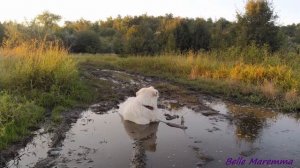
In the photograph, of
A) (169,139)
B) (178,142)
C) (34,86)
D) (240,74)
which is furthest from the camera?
(240,74)

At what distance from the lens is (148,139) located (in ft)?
20.5

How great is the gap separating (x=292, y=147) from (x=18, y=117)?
527 cm

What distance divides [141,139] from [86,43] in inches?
1212

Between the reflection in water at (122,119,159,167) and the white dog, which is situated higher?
the white dog

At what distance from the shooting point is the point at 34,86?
8.81m

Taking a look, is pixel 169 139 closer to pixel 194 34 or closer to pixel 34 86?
pixel 34 86

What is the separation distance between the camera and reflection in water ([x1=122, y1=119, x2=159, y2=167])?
5.21 meters

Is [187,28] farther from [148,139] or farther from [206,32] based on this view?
[148,139]

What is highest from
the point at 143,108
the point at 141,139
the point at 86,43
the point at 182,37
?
the point at 182,37

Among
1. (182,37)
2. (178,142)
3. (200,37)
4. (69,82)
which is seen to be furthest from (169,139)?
(200,37)

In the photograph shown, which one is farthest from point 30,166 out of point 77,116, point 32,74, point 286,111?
point 286,111

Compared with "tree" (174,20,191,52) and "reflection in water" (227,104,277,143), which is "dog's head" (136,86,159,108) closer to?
"reflection in water" (227,104,277,143)

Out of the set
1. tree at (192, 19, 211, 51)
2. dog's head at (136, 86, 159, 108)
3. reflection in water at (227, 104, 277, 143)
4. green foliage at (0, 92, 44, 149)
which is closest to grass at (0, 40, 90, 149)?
green foliage at (0, 92, 44, 149)

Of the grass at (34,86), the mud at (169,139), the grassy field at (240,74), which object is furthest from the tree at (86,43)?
the mud at (169,139)
